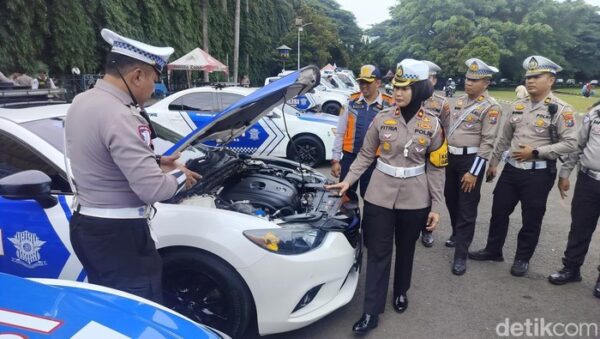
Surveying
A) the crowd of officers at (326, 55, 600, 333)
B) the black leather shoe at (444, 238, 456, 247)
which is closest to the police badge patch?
the crowd of officers at (326, 55, 600, 333)

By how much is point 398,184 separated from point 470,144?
4.84 feet

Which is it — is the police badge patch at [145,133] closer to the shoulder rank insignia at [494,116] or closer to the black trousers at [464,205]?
the black trousers at [464,205]

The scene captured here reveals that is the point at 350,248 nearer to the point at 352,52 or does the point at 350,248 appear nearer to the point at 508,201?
the point at 508,201

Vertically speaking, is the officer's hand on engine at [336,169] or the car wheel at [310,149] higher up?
the officer's hand on engine at [336,169]

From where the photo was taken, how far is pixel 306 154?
26.0ft

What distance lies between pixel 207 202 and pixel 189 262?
0.42 m

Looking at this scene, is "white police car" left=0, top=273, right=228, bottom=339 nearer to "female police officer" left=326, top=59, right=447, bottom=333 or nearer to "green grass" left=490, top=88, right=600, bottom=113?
"female police officer" left=326, top=59, right=447, bottom=333

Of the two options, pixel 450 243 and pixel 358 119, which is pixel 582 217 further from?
pixel 358 119

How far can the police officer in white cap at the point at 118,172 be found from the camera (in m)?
1.85

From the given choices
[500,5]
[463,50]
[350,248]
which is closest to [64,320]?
[350,248]

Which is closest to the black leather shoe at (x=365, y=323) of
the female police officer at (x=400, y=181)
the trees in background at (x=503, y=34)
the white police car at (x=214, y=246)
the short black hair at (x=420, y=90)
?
the female police officer at (x=400, y=181)

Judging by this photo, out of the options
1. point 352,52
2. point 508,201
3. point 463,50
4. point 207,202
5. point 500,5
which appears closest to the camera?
point 207,202

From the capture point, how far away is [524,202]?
3771mm

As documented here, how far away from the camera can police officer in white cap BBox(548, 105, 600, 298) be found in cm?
341
